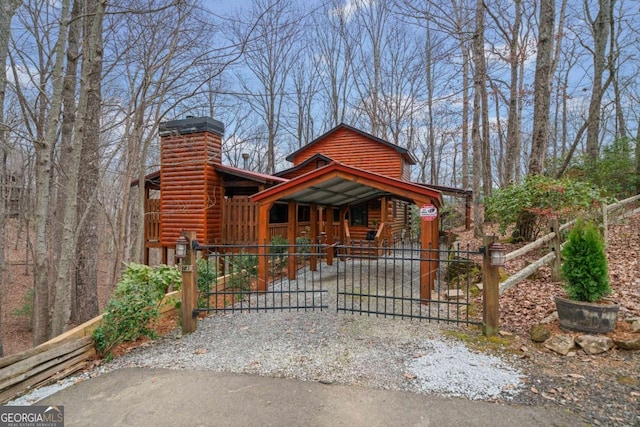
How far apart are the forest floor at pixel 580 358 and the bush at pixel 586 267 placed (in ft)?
1.64

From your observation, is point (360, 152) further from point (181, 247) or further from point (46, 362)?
point (46, 362)

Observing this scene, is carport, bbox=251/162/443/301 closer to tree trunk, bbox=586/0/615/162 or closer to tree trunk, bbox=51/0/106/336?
tree trunk, bbox=51/0/106/336

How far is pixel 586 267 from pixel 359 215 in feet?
36.4

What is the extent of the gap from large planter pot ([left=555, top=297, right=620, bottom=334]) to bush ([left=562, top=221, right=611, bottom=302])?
140mm

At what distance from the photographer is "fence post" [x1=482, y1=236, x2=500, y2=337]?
419cm

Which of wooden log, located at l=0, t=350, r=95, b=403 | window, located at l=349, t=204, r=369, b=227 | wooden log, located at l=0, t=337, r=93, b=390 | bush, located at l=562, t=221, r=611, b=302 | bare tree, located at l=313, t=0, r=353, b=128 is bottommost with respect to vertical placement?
wooden log, located at l=0, t=350, r=95, b=403

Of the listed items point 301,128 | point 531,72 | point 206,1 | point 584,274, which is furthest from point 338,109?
point 584,274

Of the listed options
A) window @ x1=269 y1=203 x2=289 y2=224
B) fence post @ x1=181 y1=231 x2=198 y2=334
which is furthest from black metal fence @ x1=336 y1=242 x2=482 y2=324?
window @ x1=269 y1=203 x2=289 y2=224

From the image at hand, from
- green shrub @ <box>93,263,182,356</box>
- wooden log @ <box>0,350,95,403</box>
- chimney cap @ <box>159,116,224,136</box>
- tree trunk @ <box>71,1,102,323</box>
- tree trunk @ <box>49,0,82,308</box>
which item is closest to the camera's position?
wooden log @ <box>0,350,95,403</box>

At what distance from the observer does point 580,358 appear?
11.8 feet

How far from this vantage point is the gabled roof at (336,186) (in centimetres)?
600

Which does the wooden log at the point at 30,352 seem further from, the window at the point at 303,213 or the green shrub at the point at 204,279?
the window at the point at 303,213

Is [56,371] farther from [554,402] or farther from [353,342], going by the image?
[554,402]

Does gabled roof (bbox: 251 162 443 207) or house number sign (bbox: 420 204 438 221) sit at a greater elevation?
gabled roof (bbox: 251 162 443 207)
